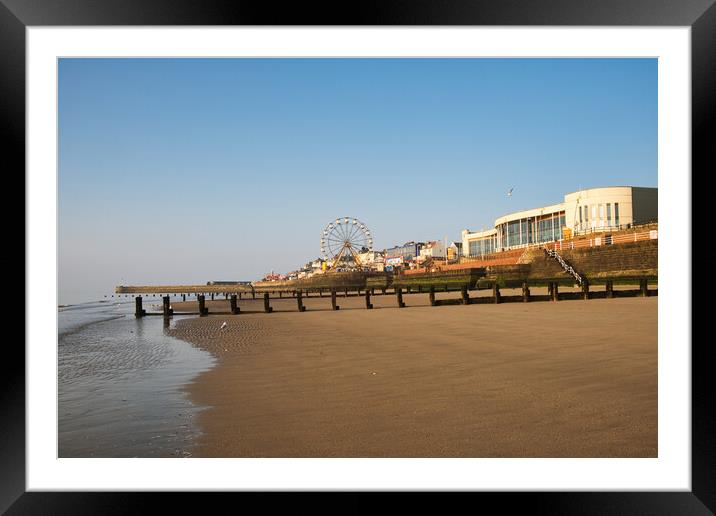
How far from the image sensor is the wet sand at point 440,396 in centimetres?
300

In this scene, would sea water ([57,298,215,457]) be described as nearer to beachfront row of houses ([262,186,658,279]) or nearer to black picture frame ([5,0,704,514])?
black picture frame ([5,0,704,514])

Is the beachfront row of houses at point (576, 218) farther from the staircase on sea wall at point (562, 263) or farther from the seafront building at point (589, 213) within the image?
the staircase on sea wall at point (562, 263)

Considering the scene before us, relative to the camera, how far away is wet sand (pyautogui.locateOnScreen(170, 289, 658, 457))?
3.00 meters

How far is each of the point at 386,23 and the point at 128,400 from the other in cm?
385

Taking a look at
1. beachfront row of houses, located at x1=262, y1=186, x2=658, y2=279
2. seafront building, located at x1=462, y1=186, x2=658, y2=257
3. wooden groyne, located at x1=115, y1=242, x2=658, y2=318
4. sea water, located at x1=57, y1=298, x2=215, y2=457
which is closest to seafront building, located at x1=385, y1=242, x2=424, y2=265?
beachfront row of houses, located at x1=262, y1=186, x2=658, y2=279

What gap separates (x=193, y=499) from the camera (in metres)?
2.54

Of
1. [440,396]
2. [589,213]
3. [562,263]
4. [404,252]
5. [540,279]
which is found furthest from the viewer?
[404,252]

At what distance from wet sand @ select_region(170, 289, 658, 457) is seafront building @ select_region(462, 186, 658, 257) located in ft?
102

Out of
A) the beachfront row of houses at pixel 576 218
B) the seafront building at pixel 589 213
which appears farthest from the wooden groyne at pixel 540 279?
the seafront building at pixel 589 213

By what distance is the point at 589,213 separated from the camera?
130 feet

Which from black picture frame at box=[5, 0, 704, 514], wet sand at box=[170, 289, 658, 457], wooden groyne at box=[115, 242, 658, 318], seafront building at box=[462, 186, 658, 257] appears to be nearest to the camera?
black picture frame at box=[5, 0, 704, 514]

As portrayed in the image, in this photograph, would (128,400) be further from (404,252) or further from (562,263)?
(404,252)

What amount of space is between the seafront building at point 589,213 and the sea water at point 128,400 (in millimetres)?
32713

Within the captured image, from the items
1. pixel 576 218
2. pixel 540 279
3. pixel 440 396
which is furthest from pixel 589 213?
pixel 440 396
